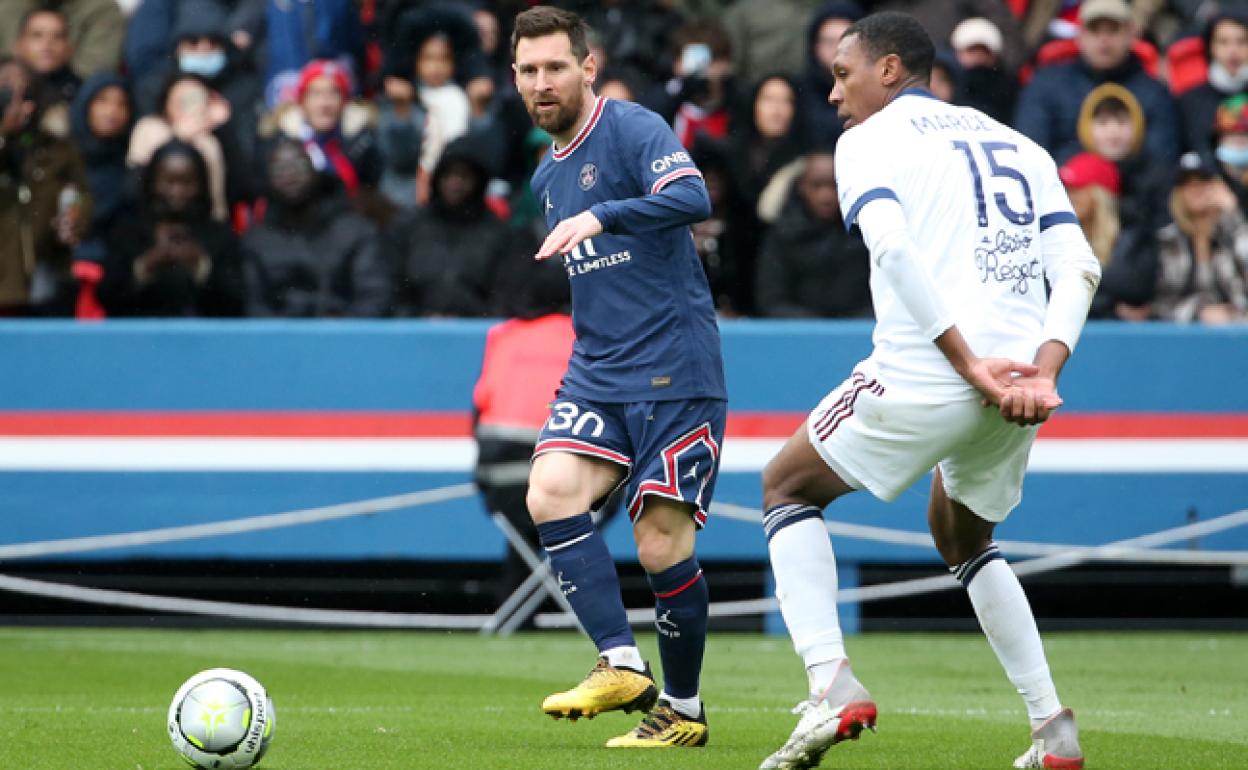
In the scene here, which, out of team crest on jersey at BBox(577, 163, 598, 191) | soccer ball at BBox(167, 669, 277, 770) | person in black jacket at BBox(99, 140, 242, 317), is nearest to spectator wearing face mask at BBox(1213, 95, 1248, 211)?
person in black jacket at BBox(99, 140, 242, 317)

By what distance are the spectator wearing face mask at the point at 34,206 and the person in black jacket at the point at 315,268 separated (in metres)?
1.12

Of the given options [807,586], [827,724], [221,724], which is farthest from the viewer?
[807,586]

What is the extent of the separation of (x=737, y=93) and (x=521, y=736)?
6993 millimetres

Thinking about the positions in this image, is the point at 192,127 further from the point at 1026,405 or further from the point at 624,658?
the point at 1026,405

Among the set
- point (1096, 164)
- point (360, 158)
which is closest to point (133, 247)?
point (360, 158)

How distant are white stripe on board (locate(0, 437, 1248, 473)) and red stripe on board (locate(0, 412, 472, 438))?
0.04 metres

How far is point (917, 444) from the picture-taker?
19.0 ft

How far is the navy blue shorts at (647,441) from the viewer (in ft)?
21.8

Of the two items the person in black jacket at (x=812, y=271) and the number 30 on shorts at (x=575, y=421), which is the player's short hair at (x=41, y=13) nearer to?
the person in black jacket at (x=812, y=271)

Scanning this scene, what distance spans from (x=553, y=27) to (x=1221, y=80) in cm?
786

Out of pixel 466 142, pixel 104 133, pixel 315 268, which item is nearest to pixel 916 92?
pixel 315 268

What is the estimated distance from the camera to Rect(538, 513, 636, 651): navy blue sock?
6625 mm

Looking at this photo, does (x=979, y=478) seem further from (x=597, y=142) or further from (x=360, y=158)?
(x=360, y=158)

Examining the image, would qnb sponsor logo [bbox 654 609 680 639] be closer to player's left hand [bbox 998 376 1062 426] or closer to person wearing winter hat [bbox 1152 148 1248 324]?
player's left hand [bbox 998 376 1062 426]
